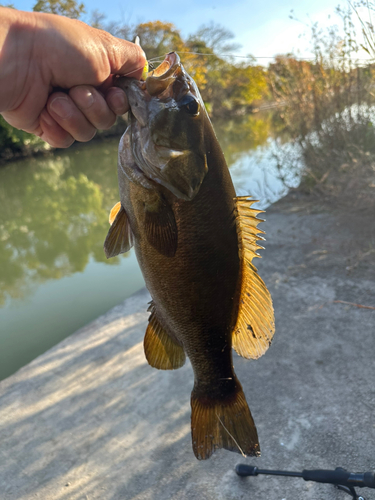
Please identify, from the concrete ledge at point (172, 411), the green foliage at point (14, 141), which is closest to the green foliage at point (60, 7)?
the green foliage at point (14, 141)

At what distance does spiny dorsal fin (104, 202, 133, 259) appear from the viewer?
152 centimetres

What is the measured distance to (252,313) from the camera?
1.63 metres

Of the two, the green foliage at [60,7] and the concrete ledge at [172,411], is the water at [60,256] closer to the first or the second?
the concrete ledge at [172,411]

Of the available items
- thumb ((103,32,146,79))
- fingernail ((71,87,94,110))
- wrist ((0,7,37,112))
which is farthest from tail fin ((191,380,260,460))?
wrist ((0,7,37,112))

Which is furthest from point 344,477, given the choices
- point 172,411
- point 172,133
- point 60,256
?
point 60,256

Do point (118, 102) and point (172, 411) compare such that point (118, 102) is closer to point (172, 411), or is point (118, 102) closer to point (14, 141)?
point (172, 411)

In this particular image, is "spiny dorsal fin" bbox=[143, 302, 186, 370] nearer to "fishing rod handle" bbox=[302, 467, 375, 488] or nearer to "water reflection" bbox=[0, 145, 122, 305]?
"fishing rod handle" bbox=[302, 467, 375, 488]

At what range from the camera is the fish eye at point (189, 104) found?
4.58ft

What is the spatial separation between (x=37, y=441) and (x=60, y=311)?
9.98 ft

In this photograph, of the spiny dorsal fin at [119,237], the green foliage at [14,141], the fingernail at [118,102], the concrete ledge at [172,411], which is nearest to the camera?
the spiny dorsal fin at [119,237]

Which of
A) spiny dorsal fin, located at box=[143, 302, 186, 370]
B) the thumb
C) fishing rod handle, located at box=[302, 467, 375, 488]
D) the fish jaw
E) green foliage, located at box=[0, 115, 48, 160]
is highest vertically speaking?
green foliage, located at box=[0, 115, 48, 160]

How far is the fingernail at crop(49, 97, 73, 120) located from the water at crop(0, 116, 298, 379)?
3.88m

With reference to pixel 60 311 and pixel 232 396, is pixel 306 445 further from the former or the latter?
pixel 60 311

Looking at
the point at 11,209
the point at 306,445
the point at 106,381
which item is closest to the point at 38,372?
the point at 106,381
